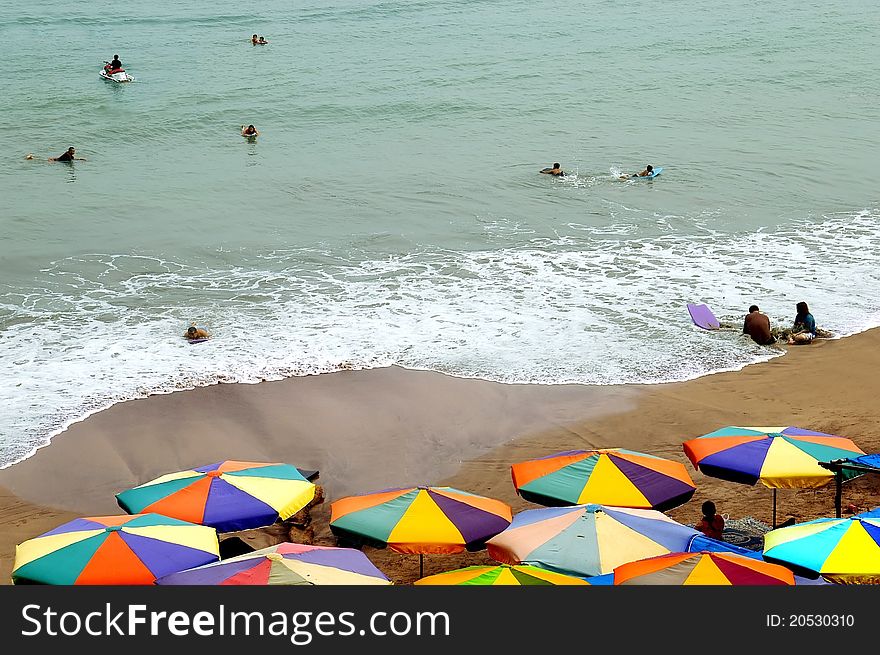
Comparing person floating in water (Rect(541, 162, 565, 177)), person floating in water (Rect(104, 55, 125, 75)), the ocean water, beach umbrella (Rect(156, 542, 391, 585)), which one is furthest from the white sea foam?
person floating in water (Rect(104, 55, 125, 75))

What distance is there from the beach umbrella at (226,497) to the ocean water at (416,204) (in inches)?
161

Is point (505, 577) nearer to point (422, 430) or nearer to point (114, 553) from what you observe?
point (114, 553)

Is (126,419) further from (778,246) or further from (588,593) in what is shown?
(778,246)

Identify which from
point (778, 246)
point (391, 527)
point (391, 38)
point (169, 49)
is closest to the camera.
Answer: point (391, 527)

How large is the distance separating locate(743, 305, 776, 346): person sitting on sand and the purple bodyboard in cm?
63

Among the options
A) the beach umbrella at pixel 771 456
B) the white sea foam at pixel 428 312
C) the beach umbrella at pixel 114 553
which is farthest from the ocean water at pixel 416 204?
the beach umbrella at pixel 114 553

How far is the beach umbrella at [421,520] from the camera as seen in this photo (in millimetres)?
9055

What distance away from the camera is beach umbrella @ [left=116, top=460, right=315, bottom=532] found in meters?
9.72

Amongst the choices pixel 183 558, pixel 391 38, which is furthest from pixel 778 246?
pixel 391 38

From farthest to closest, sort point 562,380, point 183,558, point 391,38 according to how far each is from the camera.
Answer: point 391,38, point 562,380, point 183,558

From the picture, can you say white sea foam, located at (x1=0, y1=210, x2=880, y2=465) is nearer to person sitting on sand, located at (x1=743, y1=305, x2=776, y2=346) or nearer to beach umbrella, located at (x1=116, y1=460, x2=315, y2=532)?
person sitting on sand, located at (x1=743, y1=305, x2=776, y2=346)

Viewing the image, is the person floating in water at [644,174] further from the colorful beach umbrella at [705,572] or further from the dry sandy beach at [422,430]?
the colorful beach umbrella at [705,572]

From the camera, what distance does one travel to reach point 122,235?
74.1ft

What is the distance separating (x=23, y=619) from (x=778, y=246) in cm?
1907
